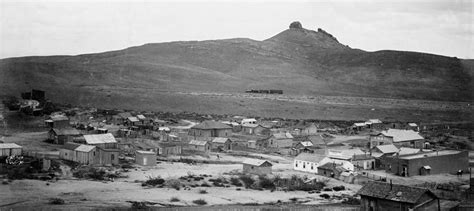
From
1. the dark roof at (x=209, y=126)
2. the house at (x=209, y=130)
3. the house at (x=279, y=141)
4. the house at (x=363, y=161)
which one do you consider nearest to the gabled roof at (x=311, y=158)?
the house at (x=363, y=161)

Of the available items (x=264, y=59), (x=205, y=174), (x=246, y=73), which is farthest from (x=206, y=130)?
(x=264, y=59)

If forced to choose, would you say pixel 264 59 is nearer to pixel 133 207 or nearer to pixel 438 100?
pixel 438 100

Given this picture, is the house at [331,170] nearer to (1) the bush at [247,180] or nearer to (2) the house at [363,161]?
(2) the house at [363,161]

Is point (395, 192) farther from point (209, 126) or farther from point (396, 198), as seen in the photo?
point (209, 126)

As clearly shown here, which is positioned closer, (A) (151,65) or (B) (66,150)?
(B) (66,150)

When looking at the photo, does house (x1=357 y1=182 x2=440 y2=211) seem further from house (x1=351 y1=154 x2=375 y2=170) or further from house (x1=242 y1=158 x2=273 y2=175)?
house (x1=351 y1=154 x2=375 y2=170)

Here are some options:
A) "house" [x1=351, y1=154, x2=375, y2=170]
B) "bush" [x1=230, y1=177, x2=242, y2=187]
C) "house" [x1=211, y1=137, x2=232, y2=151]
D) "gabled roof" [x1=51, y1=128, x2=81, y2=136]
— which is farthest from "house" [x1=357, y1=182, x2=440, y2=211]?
"gabled roof" [x1=51, y1=128, x2=81, y2=136]
